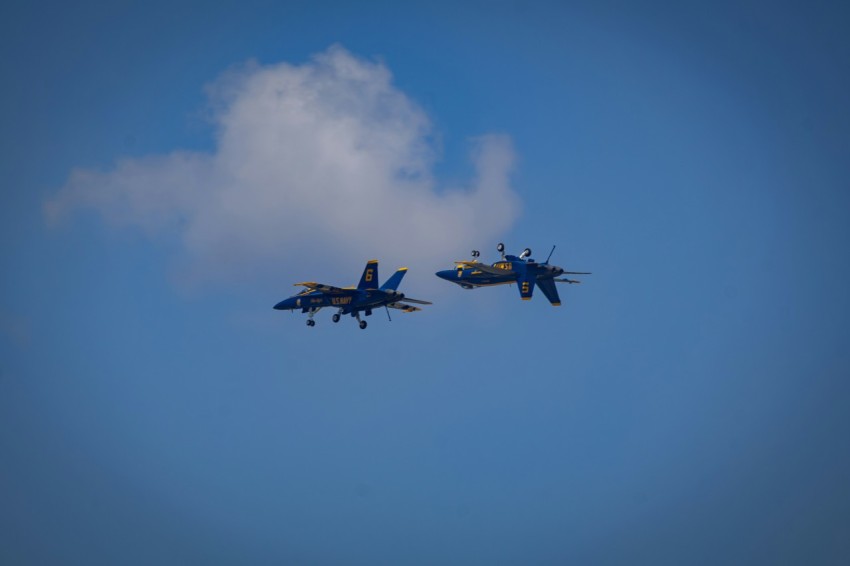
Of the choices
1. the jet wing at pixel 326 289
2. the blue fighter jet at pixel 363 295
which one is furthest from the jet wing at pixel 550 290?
the jet wing at pixel 326 289

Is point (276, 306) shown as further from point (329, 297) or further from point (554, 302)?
point (554, 302)

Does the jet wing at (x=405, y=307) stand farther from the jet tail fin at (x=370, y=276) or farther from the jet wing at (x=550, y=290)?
the jet wing at (x=550, y=290)

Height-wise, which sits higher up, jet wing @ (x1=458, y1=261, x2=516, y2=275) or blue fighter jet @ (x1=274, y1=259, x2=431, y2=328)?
jet wing @ (x1=458, y1=261, x2=516, y2=275)

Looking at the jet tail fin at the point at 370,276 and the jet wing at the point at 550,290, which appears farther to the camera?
the jet wing at the point at 550,290

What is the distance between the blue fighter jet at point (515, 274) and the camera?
15812cm

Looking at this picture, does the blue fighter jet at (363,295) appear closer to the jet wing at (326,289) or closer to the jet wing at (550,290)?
the jet wing at (326,289)

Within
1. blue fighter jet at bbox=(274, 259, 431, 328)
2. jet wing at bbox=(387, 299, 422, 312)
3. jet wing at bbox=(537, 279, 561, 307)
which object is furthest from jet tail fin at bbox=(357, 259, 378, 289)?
jet wing at bbox=(537, 279, 561, 307)

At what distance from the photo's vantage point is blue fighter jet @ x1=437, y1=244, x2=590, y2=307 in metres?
158

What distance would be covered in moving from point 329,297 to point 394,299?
9.14 m

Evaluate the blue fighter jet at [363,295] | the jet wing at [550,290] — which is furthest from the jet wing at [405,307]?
the jet wing at [550,290]

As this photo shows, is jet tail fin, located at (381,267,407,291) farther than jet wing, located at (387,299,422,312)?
No

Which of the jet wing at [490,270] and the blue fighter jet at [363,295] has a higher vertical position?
the jet wing at [490,270]

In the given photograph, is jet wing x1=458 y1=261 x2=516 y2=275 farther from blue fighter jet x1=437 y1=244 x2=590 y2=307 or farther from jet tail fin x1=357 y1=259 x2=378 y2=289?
jet tail fin x1=357 y1=259 x2=378 y2=289

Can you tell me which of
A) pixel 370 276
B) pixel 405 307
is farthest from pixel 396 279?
pixel 405 307
